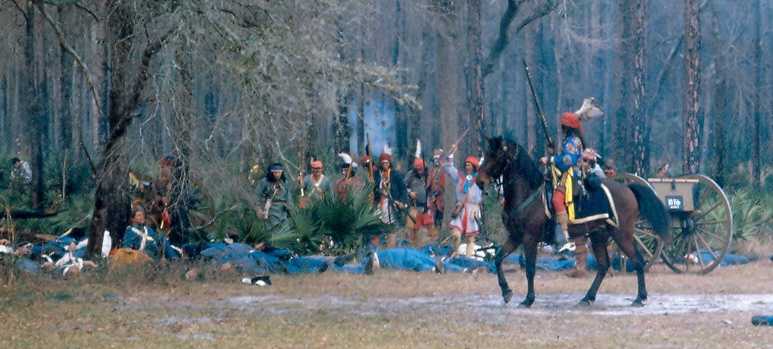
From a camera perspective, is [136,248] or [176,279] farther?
[136,248]

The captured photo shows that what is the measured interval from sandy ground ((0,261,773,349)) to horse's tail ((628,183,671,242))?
0.87m

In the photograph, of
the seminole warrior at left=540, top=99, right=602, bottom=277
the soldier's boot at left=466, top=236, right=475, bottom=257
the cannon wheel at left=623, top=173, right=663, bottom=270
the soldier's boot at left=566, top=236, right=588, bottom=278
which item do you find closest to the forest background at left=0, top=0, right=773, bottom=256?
the seminole warrior at left=540, top=99, right=602, bottom=277

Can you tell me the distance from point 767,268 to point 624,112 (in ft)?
30.1

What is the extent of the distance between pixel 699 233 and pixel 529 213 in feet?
17.0

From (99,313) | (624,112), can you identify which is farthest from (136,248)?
(624,112)

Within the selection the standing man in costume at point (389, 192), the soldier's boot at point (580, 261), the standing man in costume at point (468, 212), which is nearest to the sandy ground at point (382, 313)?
the soldier's boot at point (580, 261)

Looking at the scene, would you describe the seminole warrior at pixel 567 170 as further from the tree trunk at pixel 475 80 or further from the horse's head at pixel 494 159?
the tree trunk at pixel 475 80

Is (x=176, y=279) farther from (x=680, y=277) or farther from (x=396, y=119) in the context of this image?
(x=396, y=119)

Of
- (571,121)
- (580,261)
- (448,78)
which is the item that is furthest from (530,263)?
(448,78)

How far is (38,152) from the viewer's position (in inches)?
917

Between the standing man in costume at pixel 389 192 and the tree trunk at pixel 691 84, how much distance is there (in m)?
5.70

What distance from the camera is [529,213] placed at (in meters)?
14.8

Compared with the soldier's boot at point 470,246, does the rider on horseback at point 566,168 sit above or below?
above

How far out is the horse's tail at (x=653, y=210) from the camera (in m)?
15.6
